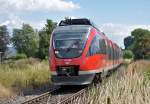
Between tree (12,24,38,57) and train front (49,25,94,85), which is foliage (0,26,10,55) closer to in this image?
tree (12,24,38,57)

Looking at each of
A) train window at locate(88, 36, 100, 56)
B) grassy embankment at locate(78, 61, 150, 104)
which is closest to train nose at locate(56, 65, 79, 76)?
train window at locate(88, 36, 100, 56)

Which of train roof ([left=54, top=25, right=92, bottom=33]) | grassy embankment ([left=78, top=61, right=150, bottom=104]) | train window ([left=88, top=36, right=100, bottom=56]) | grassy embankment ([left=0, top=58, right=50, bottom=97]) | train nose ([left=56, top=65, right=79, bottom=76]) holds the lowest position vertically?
grassy embankment ([left=0, top=58, right=50, bottom=97])

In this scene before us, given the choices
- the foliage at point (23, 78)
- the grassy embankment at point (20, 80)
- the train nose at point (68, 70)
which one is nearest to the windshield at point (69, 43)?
the train nose at point (68, 70)

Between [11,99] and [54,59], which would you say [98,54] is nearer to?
[54,59]

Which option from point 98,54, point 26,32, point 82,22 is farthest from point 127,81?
point 26,32

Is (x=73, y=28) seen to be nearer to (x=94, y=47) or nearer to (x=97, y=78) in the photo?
(x=94, y=47)

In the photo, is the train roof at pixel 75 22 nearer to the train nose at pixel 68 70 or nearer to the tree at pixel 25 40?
the train nose at pixel 68 70

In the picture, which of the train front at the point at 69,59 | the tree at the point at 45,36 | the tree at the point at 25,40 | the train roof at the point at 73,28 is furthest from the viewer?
the tree at the point at 25,40

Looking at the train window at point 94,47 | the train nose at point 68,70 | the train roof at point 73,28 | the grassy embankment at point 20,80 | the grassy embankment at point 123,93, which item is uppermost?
the train roof at point 73,28

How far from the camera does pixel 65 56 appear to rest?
19.5 meters

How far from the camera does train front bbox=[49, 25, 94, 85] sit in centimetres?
1927

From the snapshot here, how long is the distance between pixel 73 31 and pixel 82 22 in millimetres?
2430

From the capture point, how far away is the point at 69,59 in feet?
63.5

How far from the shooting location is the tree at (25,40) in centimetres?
9272
